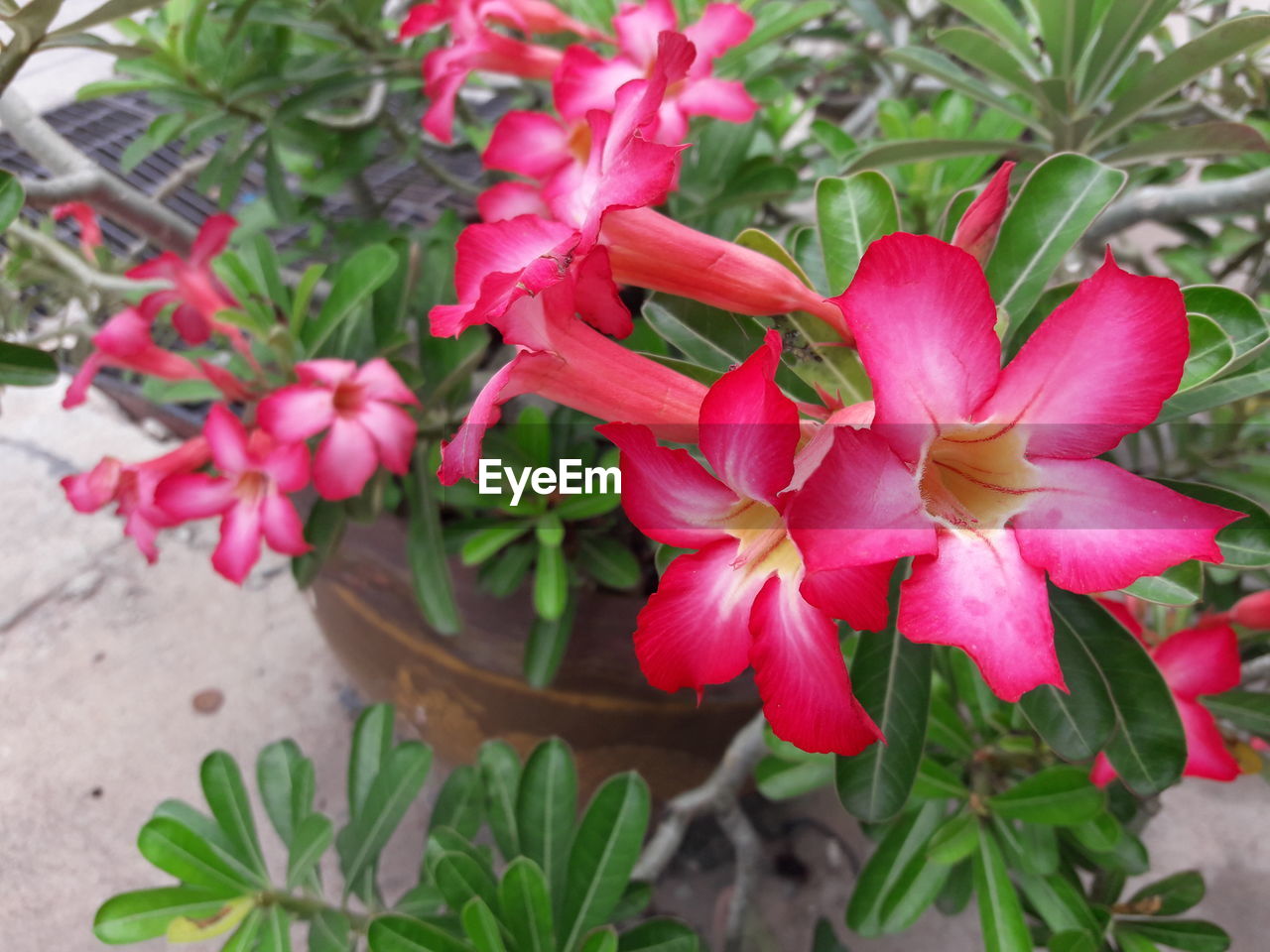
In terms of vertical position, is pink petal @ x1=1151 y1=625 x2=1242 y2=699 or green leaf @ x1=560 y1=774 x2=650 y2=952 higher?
pink petal @ x1=1151 y1=625 x2=1242 y2=699

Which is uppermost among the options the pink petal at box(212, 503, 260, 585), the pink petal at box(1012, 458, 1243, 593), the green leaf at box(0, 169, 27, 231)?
the pink petal at box(1012, 458, 1243, 593)

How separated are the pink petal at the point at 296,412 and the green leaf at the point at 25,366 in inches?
5.8

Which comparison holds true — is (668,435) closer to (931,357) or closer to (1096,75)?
(931,357)

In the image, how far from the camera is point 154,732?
1.48m

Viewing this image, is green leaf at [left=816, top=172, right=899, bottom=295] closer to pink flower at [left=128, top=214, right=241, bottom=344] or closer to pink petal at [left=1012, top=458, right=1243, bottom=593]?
pink petal at [left=1012, top=458, right=1243, bottom=593]

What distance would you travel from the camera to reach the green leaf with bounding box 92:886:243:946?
0.63 meters

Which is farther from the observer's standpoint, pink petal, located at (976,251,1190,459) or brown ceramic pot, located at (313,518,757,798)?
brown ceramic pot, located at (313,518,757,798)

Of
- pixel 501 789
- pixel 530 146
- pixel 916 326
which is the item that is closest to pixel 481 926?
pixel 501 789

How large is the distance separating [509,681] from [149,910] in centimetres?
49

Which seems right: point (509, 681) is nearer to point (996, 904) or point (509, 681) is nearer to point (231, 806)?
point (231, 806)

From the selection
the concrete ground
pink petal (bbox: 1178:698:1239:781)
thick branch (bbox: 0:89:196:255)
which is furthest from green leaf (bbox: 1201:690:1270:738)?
thick branch (bbox: 0:89:196:255)

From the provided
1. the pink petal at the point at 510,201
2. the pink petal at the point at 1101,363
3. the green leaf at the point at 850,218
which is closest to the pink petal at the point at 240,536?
the pink petal at the point at 510,201

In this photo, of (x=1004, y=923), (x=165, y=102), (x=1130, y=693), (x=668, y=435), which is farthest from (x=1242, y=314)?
(x=165, y=102)

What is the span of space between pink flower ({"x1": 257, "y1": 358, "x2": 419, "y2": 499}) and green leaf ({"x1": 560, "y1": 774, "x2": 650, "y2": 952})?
338 millimetres
